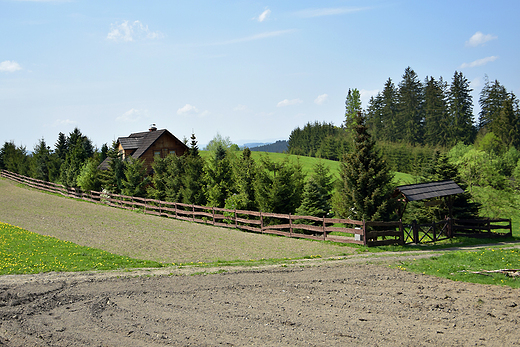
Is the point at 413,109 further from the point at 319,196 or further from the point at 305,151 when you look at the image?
Result: the point at 319,196

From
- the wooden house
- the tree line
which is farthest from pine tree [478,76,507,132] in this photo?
the wooden house

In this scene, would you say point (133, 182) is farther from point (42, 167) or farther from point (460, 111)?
point (460, 111)

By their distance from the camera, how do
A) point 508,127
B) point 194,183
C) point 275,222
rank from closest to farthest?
1. point 275,222
2. point 194,183
3. point 508,127

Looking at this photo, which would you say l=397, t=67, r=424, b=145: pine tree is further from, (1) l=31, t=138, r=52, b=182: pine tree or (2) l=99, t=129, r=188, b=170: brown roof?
Answer: (1) l=31, t=138, r=52, b=182: pine tree

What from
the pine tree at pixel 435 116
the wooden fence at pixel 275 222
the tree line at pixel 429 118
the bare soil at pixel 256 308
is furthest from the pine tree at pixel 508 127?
the bare soil at pixel 256 308

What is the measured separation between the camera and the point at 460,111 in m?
84.8

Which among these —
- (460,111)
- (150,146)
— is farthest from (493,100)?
(150,146)

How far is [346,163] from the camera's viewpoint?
2181 cm

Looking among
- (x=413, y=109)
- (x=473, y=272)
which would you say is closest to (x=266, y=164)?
(x=473, y=272)

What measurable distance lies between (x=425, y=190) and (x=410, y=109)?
3234 inches

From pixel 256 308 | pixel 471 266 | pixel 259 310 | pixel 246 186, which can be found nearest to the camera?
pixel 259 310

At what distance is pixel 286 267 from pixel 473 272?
6222mm

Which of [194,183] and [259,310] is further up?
[194,183]

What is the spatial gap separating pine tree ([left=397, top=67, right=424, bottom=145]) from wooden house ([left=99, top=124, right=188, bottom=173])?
214 ft
